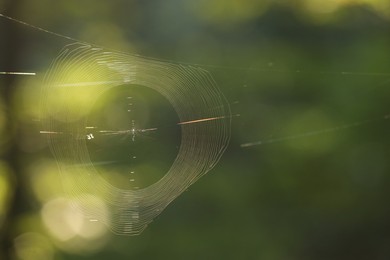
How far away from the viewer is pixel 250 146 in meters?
2.64

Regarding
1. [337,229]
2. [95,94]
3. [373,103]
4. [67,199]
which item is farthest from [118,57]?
[337,229]

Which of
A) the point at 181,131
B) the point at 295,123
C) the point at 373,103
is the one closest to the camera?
the point at 373,103

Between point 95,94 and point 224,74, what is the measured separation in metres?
0.60

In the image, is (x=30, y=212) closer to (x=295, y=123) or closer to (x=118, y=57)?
(x=118, y=57)

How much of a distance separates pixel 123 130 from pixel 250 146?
24.8 inches

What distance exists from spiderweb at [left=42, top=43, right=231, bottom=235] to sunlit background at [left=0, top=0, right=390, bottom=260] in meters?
0.05

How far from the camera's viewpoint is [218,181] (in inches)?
104

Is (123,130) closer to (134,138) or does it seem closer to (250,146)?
(134,138)

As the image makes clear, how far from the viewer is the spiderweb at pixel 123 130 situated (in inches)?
84.9

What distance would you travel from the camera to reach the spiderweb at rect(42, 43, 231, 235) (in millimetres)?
2156

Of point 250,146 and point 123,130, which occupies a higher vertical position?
point 123,130

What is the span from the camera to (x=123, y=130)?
2742 mm

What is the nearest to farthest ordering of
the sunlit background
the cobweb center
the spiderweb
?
the spiderweb
the sunlit background
the cobweb center

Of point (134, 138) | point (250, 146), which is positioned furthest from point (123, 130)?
point (250, 146)
